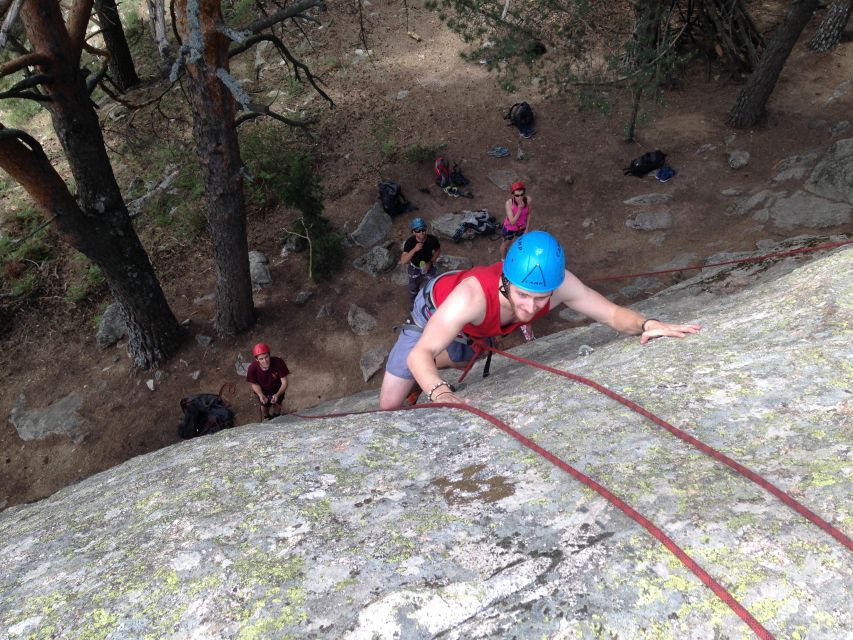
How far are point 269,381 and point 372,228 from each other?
4.72 metres

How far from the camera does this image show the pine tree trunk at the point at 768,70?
31.0 ft

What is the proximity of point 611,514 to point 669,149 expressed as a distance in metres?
11.4

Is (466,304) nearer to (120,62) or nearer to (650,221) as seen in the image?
(650,221)

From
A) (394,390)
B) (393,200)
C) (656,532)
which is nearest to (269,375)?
(394,390)

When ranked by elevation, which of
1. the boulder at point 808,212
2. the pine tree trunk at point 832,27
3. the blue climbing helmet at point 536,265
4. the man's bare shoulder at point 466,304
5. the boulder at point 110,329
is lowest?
the boulder at point 808,212

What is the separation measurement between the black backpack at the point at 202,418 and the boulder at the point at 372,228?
436 centimetres

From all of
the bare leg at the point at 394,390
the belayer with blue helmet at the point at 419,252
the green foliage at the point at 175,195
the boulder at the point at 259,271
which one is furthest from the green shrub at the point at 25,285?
the bare leg at the point at 394,390

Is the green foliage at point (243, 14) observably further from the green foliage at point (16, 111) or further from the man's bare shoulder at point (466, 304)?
the man's bare shoulder at point (466, 304)

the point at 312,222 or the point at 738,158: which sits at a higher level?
the point at 312,222

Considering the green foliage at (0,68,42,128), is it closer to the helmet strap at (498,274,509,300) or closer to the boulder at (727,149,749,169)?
the helmet strap at (498,274,509,300)

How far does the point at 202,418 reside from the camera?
7082mm

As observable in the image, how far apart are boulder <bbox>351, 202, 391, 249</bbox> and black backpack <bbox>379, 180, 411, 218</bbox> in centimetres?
13

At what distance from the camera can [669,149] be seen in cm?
1126

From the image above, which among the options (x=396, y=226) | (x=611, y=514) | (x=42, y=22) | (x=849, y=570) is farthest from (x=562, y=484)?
(x=396, y=226)
